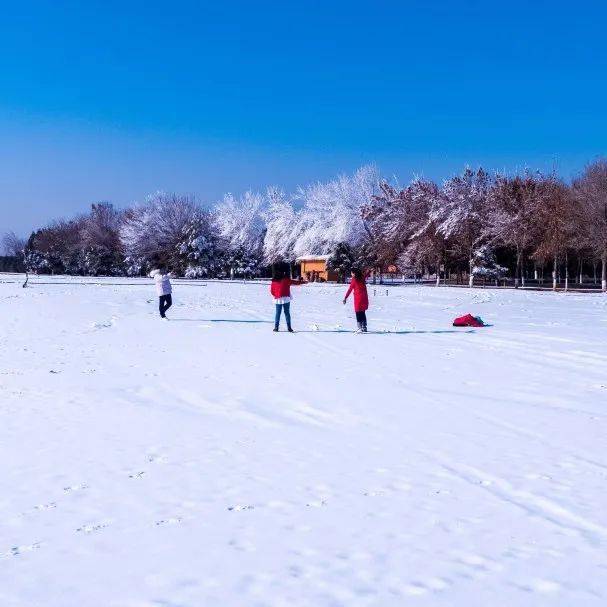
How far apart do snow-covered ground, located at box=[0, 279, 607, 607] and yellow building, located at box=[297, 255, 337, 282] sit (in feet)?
191

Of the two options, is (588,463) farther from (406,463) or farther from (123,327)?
(123,327)

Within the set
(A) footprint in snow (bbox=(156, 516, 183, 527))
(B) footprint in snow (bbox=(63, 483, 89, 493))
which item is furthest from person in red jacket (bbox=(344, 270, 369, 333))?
(A) footprint in snow (bbox=(156, 516, 183, 527))

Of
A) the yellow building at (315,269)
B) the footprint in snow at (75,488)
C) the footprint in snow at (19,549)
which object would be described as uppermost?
the yellow building at (315,269)

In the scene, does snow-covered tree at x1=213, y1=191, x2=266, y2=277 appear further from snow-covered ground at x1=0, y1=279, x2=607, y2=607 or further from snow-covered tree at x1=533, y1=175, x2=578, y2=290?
snow-covered ground at x1=0, y1=279, x2=607, y2=607

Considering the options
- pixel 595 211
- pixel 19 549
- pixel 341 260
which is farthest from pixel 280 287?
pixel 341 260

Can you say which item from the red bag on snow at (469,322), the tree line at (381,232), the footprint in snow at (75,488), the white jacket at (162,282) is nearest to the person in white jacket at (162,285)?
the white jacket at (162,282)

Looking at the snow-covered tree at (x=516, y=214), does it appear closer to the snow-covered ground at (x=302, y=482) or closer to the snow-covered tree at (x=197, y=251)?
the snow-covered tree at (x=197, y=251)

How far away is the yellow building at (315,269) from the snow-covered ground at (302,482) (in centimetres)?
5819

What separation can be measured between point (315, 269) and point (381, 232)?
9.48 m

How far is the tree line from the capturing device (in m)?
51.2

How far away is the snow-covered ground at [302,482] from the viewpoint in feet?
12.5

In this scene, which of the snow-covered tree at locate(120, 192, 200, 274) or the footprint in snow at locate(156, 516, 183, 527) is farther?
the snow-covered tree at locate(120, 192, 200, 274)

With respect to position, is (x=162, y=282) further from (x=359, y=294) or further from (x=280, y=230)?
(x=280, y=230)

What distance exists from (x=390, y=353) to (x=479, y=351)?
1921mm
